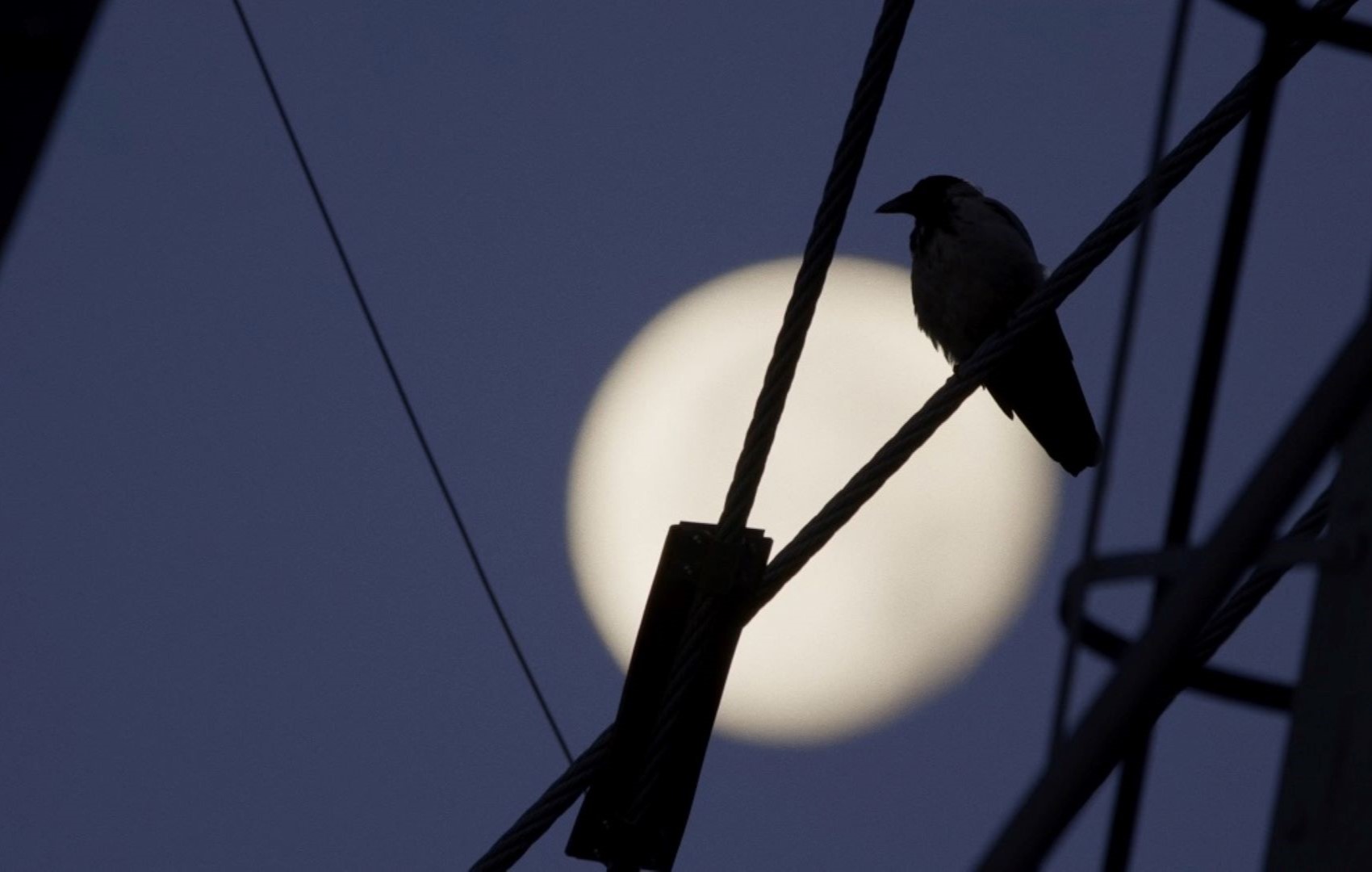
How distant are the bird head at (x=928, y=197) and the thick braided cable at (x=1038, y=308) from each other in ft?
10.3

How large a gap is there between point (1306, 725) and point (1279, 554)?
17 centimetres

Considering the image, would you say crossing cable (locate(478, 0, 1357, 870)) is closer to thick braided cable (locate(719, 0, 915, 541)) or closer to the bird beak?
thick braided cable (locate(719, 0, 915, 541))

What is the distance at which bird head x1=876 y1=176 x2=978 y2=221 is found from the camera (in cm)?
634

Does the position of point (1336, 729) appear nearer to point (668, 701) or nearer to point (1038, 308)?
point (668, 701)

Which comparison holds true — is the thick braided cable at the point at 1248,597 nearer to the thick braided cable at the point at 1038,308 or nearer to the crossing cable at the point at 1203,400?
the thick braided cable at the point at 1038,308

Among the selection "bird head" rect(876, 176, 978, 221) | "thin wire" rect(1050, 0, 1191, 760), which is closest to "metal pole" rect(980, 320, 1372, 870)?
"thin wire" rect(1050, 0, 1191, 760)

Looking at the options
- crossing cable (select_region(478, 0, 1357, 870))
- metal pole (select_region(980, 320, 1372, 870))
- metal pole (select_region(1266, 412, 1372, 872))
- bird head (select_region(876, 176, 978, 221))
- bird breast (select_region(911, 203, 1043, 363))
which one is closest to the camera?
metal pole (select_region(980, 320, 1372, 870))

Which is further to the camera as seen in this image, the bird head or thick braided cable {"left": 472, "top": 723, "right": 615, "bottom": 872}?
the bird head

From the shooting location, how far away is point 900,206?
258 inches

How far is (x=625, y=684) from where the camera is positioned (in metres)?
2.60

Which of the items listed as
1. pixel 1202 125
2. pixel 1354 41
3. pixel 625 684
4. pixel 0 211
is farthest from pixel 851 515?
pixel 0 211

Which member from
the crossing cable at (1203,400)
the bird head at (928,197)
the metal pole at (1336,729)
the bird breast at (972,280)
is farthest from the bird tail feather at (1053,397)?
the metal pole at (1336,729)

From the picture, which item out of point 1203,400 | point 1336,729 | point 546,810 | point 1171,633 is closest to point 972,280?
point 546,810

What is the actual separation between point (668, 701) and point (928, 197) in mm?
4176
